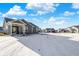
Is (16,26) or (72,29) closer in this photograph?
(16,26)

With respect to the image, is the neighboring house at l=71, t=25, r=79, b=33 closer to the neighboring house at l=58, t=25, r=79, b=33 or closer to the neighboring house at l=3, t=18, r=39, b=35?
the neighboring house at l=58, t=25, r=79, b=33

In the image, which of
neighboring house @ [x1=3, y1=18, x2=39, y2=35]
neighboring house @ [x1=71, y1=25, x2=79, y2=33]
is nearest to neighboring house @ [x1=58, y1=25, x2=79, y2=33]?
neighboring house @ [x1=71, y1=25, x2=79, y2=33]

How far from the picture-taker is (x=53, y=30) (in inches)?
189

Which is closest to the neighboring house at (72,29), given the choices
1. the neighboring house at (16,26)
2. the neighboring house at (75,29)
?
the neighboring house at (75,29)

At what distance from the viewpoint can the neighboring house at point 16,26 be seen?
4.52 metres

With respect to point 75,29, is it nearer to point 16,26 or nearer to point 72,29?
point 72,29

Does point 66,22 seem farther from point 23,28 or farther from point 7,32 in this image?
point 7,32

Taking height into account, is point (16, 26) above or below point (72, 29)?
above

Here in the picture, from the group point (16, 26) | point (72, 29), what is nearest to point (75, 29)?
point (72, 29)

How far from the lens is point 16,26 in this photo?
14.9ft

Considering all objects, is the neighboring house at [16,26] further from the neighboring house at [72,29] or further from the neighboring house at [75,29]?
the neighboring house at [75,29]

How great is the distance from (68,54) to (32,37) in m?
2.31

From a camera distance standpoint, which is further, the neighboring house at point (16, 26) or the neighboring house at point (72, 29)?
the neighboring house at point (72, 29)

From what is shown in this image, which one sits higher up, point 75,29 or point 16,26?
point 16,26
